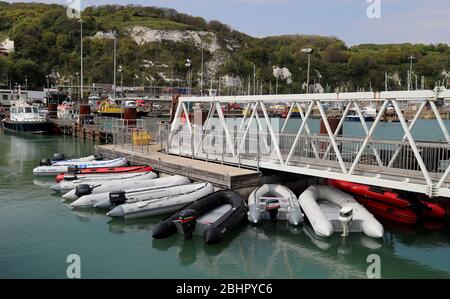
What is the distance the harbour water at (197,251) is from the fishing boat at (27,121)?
1493 inches

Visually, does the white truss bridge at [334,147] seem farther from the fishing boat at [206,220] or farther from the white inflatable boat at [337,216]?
the fishing boat at [206,220]

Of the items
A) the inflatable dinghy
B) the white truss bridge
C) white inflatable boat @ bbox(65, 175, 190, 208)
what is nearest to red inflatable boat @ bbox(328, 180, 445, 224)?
the white truss bridge

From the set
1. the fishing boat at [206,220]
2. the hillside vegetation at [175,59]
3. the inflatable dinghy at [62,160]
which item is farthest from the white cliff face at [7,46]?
the fishing boat at [206,220]

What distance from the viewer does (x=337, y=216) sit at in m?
14.9

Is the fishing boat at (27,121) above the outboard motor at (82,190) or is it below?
above

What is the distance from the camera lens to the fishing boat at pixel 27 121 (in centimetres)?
5197

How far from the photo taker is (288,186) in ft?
61.0

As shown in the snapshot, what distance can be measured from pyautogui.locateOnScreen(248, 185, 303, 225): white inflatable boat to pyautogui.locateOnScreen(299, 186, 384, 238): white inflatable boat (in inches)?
15.6

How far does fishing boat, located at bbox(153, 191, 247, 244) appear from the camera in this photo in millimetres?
13313

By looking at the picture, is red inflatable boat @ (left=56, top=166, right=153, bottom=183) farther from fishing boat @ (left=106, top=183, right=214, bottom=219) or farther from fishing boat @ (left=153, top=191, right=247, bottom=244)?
fishing boat @ (left=153, top=191, right=247, bottom=244)

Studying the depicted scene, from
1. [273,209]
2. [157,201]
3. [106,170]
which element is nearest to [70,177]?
[106,170]

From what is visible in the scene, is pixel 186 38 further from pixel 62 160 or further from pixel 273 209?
pixel 273 209
